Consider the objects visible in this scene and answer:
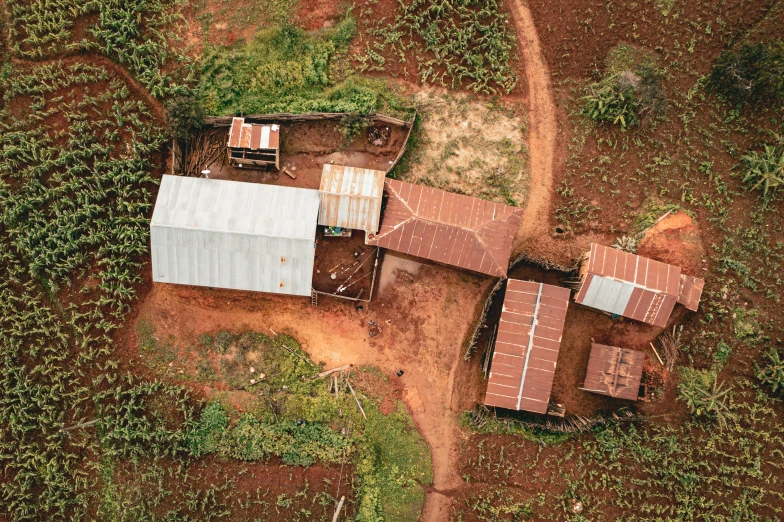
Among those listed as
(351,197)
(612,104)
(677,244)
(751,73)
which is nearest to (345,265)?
(351,197)

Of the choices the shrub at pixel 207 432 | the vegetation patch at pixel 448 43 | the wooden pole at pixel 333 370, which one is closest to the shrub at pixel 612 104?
the vegetation patch at pixel 448 43

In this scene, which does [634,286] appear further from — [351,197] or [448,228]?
[351,197]

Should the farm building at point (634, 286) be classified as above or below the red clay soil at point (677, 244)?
below

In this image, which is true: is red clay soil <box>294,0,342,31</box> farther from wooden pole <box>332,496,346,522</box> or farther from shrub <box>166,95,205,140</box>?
wooden pole <box>332,496,346,522</box>

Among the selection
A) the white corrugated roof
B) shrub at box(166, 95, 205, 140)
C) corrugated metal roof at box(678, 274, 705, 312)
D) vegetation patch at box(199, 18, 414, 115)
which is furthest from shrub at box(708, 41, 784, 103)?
shrub at box(166, 95, 205, 140)

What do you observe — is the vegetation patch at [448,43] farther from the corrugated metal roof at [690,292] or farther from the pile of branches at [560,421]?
the pile of branches at [560,421]

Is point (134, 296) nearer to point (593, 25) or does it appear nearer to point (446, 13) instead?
point (446, 13)
